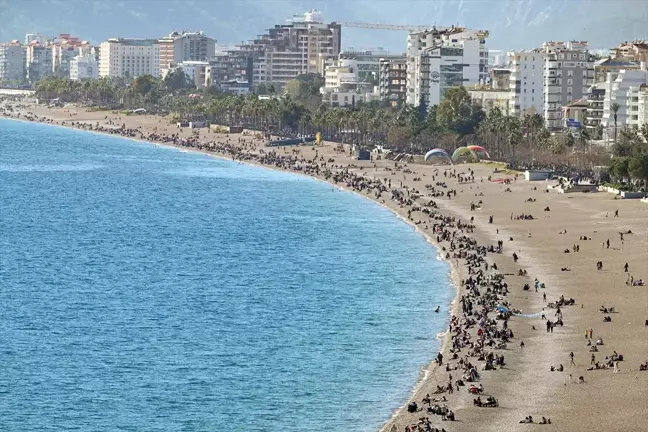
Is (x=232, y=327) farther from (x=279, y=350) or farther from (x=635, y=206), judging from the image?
(x=635, y=206)

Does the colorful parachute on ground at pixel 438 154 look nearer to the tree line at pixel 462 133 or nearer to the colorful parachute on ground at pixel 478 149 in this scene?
the colorful parachute on ground at pixel 478 149

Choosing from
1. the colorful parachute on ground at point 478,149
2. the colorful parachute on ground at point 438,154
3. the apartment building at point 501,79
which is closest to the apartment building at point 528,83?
the apartment building at point 501,79

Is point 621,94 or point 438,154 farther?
point 621,94

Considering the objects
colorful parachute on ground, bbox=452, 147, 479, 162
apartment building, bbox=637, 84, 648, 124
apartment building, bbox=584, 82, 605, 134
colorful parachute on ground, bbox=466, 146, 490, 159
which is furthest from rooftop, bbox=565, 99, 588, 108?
colorful parachute on ground, bbox=452, 147, 479, 162

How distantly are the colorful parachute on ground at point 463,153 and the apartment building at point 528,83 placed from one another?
34.4 meters

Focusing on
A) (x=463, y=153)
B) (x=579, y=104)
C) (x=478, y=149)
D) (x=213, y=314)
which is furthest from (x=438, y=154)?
(x=213, y=314)

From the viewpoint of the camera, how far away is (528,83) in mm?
178250

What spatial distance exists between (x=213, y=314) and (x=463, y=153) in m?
79.4

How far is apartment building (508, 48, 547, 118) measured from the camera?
178 metres

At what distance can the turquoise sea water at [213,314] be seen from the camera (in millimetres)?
51156

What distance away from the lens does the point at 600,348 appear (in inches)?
2242

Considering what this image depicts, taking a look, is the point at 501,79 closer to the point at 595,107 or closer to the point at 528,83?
the point at 528,83

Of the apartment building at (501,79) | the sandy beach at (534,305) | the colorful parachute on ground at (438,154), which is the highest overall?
the apartment building at (501,79)

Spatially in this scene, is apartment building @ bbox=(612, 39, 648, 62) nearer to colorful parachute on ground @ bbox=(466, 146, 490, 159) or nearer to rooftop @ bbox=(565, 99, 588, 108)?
rooftop @ bbox=(565, 99, 588, 108)
